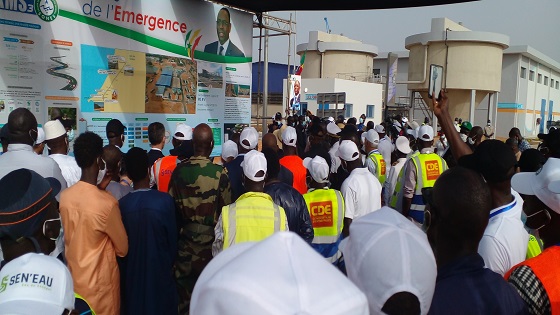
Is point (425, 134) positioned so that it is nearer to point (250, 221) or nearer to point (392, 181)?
point (392, 181)

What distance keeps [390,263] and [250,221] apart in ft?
6.73

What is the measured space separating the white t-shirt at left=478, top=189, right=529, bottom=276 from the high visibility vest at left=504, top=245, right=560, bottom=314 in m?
0.43

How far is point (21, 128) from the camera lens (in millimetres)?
3861

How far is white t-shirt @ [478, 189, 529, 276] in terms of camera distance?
8.19 feet

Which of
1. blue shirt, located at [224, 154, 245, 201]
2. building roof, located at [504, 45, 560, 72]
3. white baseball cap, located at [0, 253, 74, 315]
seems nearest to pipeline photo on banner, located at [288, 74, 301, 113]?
blue shirt, located at [224, 154, 245, 201]

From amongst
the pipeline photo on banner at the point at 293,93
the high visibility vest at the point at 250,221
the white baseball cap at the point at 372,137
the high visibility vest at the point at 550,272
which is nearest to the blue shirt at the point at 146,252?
the high visibility vest at the point at 250,221

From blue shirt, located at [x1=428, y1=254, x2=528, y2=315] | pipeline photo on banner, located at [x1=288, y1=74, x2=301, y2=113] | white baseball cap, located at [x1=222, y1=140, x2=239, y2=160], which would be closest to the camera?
blue shirt, located at [x1=428, y1=254, x2=528, y2=315]

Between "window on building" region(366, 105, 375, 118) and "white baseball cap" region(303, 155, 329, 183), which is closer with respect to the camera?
"white baseball cap" region(303, 155, 329, 183)

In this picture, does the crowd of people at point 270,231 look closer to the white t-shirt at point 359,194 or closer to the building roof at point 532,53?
the white t-shirt at point 359,194

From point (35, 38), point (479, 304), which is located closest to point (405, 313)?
point (479, 304)

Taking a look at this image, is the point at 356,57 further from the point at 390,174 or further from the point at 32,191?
the point at 32,191

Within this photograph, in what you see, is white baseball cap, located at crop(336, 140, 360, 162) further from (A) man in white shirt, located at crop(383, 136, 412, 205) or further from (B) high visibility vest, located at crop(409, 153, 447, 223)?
(A) man in white shirt, located at crop(383, 136, 412, 205)

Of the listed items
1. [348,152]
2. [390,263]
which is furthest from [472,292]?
[348,152]

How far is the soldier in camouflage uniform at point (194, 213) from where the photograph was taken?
393cm
